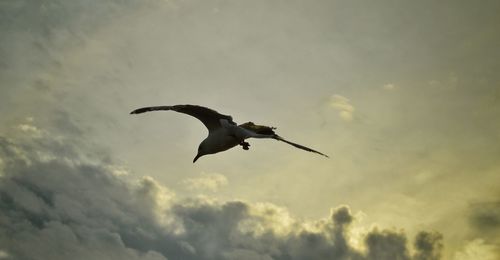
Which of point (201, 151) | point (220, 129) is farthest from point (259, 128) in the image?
point (201, 151)

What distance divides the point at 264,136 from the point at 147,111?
6.95 meters

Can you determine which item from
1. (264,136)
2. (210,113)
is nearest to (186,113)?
(210,113)

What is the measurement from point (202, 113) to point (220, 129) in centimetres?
157

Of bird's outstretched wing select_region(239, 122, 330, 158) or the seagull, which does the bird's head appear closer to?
the seagull

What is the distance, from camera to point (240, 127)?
79.2 feet

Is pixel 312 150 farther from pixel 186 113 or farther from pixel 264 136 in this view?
pixel 186 113

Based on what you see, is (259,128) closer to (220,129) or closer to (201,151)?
(220,129)

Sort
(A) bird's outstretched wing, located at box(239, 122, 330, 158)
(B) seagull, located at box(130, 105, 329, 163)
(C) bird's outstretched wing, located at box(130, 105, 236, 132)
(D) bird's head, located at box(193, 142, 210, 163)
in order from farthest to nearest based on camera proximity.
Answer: (D) bird's head, located at box(193, 142, 210, 163) → (C) bird's outstretched wing, located at box(130, 105, 236, 132) → (B) seagull, located at box(130, 105, 329, 163) → (A) bird's outstretched wing, located at box(239, 122, 330, 158)

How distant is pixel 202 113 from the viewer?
25.0 meters

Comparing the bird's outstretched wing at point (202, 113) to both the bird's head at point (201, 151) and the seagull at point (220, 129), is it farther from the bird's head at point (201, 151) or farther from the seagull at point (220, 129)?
the bird's head at point (201, 151)

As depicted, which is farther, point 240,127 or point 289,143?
point 240,127

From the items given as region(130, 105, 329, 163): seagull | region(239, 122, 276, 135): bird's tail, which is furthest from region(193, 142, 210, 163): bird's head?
region(239, 122, 276, 135): bird's tail

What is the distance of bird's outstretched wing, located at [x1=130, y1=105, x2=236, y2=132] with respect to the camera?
24.2 metres

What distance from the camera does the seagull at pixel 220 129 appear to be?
23.4m
